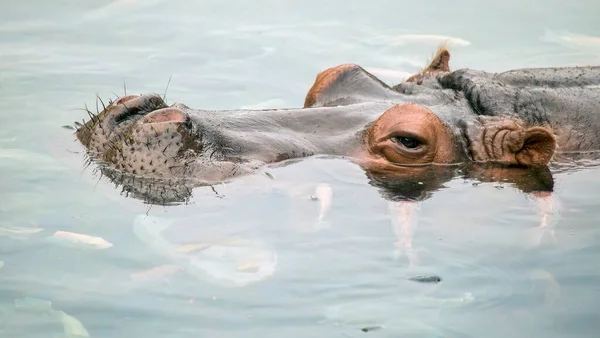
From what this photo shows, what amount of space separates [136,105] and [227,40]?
545 centimetres

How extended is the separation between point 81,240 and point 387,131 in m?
2.20

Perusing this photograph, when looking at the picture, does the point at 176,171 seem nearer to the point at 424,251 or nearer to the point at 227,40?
the point at 424,251

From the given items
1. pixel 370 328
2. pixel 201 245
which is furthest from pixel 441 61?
pixel 370 328

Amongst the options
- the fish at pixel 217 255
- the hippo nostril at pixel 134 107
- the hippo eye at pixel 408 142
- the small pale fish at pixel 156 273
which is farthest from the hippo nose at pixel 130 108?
the hippo eye at pixel 408 142

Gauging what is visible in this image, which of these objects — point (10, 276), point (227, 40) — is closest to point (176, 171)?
point (10, 276)

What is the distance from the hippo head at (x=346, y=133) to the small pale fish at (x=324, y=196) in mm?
319

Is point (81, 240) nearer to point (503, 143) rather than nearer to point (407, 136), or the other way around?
point (407, 136)

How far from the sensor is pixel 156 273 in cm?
589

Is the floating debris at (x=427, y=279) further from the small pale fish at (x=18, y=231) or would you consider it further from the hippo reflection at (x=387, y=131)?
the small pale fish at (x=18, y=231)

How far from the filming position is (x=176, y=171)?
21.3 ft

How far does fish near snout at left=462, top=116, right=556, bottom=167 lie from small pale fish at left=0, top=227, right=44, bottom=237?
307 centimetres

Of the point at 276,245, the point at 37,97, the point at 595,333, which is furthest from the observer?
the point at 37,97

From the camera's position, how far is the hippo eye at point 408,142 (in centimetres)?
716

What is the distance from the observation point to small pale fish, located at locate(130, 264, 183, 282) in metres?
5.84
